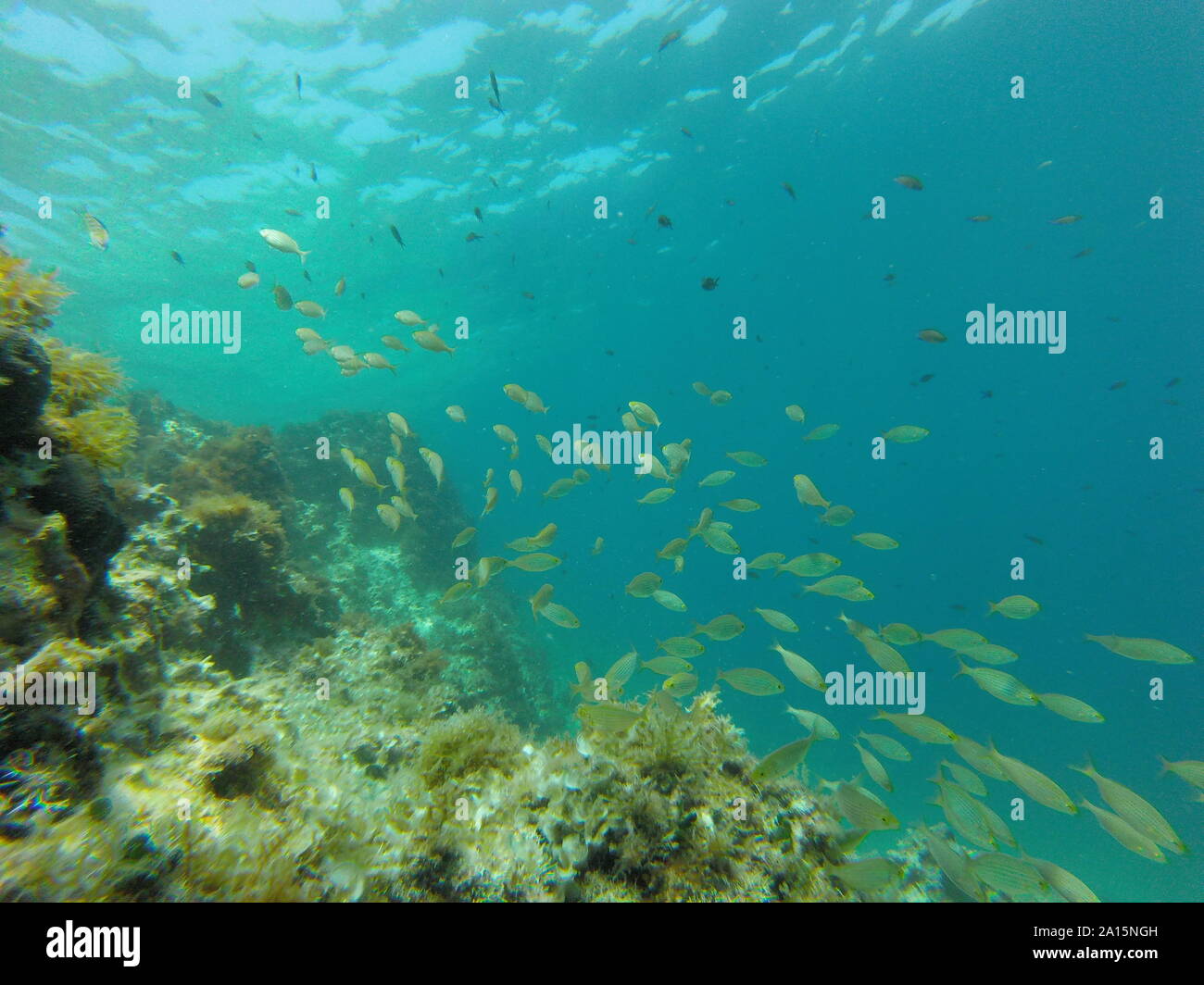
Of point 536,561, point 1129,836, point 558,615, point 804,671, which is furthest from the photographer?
point 558,615

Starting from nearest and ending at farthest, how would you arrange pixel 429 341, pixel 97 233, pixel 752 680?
pixel 752 680 → pixel 97 233 → pixel 429 341

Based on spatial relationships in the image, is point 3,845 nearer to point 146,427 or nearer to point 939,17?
A: point 146,427

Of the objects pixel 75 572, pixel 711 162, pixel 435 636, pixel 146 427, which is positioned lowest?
pixel 435 636

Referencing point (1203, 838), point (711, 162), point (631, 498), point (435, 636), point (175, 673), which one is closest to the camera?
point (175, 673)

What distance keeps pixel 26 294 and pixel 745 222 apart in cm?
3073

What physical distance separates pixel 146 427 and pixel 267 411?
8288 centimetres

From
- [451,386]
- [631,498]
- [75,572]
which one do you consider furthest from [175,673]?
[631,498]

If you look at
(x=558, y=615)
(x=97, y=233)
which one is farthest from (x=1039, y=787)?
(x=97, y=233)

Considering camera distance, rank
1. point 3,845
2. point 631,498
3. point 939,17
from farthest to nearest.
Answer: point 631,498, point 939,17, point 3,845

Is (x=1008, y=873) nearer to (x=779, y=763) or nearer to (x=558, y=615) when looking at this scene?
(x=779, y=763)

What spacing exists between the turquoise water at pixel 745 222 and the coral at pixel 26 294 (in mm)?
1536

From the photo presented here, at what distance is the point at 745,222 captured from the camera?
2700cm

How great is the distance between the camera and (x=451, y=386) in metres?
57.2

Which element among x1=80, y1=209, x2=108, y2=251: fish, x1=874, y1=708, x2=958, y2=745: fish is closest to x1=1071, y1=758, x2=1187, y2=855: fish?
x1=874, y1=708, x2=958, y2=745: fish
